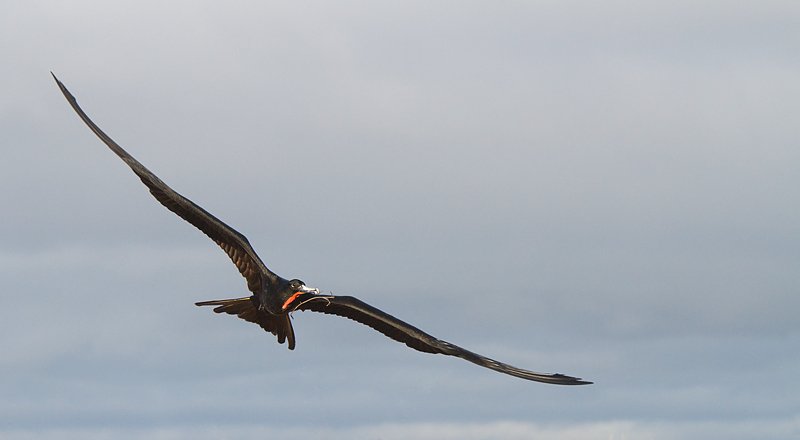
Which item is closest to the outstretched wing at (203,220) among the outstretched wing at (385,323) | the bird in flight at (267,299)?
the bird in flight at (267,299)

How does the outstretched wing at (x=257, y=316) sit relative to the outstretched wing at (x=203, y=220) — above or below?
below

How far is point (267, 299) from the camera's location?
42.4 meters

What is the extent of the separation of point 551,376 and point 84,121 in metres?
13.0

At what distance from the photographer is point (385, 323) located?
141 ft

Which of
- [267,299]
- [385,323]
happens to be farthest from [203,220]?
[385,323]

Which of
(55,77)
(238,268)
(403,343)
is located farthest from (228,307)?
(55,77)

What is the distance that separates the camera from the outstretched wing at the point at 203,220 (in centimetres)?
4044

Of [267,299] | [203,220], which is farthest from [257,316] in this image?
[203,220]

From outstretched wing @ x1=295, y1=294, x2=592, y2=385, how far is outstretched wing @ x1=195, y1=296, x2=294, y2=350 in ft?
2.83

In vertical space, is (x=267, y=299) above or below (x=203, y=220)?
below

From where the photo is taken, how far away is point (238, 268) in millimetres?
43281

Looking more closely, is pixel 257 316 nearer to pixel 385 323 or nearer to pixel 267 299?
pixel 267 299

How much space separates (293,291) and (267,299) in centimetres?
110

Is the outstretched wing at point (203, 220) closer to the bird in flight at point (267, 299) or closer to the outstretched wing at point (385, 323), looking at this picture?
the bird in flight at point (267, 299)
